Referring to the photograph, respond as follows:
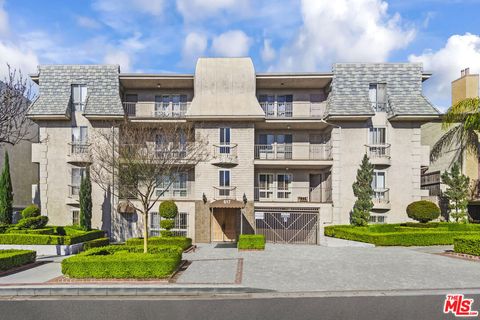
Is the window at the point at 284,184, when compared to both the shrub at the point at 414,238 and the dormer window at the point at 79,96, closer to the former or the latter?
the shrub at the point at 414,238

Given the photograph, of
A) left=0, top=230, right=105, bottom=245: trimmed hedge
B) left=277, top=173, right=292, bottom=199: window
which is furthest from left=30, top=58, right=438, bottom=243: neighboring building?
left=0, top=230, right=105, bottom=245: trimmed hedge

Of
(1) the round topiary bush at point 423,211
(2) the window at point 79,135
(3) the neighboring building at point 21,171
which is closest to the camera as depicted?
(1) the round topiary bush at point 423,211

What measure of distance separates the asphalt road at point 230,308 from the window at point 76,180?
1611 centimetres

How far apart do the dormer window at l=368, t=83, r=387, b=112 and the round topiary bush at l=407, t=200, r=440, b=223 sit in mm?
7382

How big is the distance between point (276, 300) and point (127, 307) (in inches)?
165

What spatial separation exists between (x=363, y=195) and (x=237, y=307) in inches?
636

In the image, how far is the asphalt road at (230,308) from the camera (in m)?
8.48

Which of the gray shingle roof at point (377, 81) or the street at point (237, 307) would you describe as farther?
the gray shingle roof at point (377, 81)

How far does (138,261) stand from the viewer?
11727 millimetres

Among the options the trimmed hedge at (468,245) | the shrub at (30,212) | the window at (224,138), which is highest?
the window at (224,138)

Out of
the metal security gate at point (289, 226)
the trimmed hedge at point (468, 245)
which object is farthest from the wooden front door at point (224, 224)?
the trimmed hedge at point (468, 245)

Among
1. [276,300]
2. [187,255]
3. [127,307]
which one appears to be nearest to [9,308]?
[127,307]

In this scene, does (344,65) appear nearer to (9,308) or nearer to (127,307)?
(127,307)

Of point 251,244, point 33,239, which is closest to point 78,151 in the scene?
point 33,239
